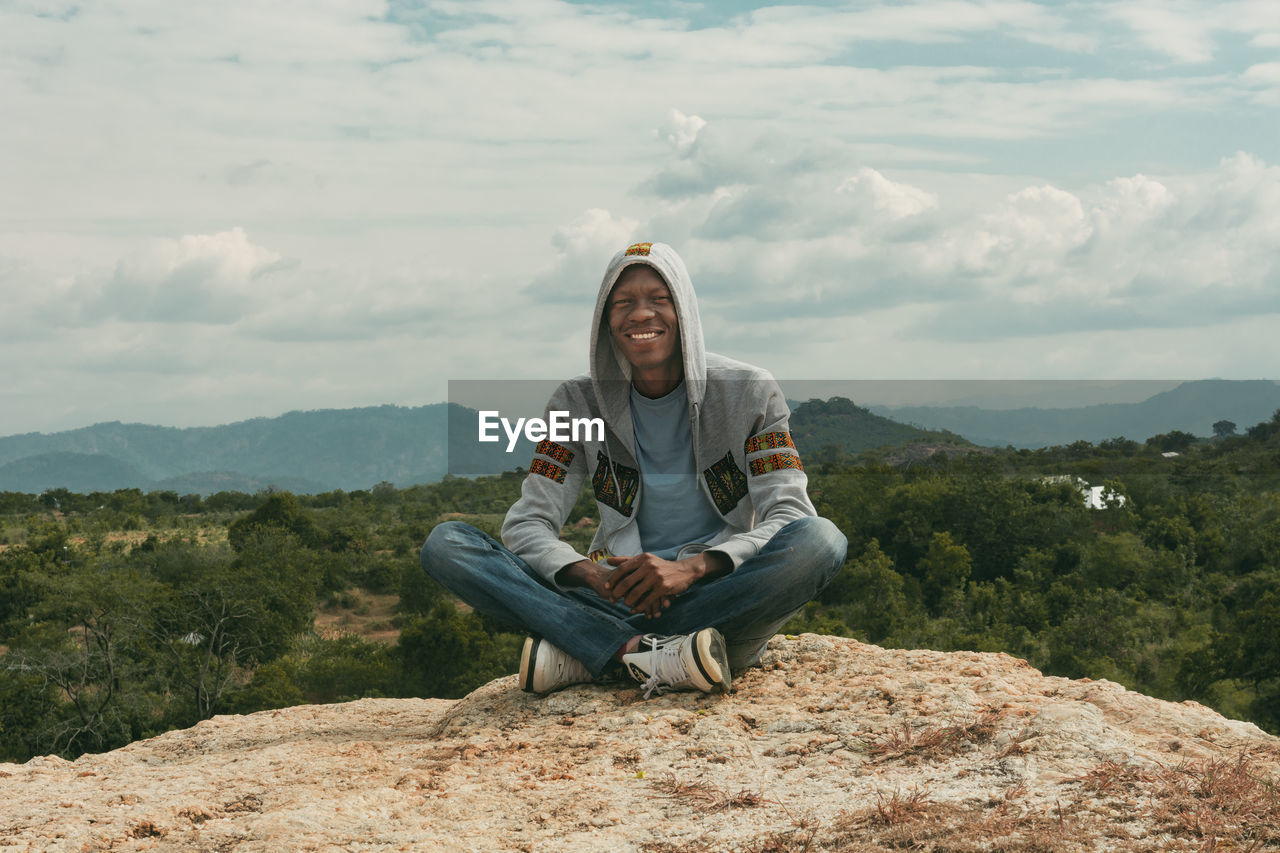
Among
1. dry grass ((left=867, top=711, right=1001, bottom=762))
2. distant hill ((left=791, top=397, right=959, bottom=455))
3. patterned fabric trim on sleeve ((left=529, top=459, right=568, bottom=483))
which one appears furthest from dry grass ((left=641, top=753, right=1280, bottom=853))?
distant hill ((left=791, top=397, right=959, bottom=455))

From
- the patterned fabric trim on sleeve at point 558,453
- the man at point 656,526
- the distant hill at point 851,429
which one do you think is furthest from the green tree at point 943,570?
the patterned fabric trim on sleeve at point 558,453

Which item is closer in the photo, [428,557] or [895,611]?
[428,557]

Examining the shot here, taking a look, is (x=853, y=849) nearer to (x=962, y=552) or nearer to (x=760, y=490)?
(x=760, y=490)

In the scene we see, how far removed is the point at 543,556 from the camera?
149 inches

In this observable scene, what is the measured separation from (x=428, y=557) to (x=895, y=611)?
38.2 ft

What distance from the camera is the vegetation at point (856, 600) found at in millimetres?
12688

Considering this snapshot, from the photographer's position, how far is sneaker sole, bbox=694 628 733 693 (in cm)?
340

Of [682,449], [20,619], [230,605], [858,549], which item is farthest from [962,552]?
[20,619]

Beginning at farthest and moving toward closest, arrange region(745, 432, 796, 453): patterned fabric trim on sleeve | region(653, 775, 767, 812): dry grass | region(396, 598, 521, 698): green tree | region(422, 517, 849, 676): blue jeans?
region(396, 598, 521, 698): green tree < region(745, 432, 796, 453): patterned fabric trim on sleeve < region(422, 517, 849, 676): blue jeans < region(653, 775, 767, 812): dry grass

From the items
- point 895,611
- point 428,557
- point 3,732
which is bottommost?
point 3,732

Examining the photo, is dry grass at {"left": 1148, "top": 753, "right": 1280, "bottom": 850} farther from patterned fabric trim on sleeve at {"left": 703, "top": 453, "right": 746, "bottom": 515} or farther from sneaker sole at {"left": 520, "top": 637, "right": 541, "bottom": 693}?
sneaker sole at {"left": 520, "top": 637, "right": 541, "bottom": 693}

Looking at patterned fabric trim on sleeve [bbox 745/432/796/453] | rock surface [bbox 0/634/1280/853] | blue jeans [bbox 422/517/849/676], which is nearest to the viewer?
rock surface [bbox 0/634/1280/853]

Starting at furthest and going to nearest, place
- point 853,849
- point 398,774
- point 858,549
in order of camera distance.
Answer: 1. point 858,549
2. point 398,774
3. point 853,849

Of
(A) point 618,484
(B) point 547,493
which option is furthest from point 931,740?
(B) point 547,493
